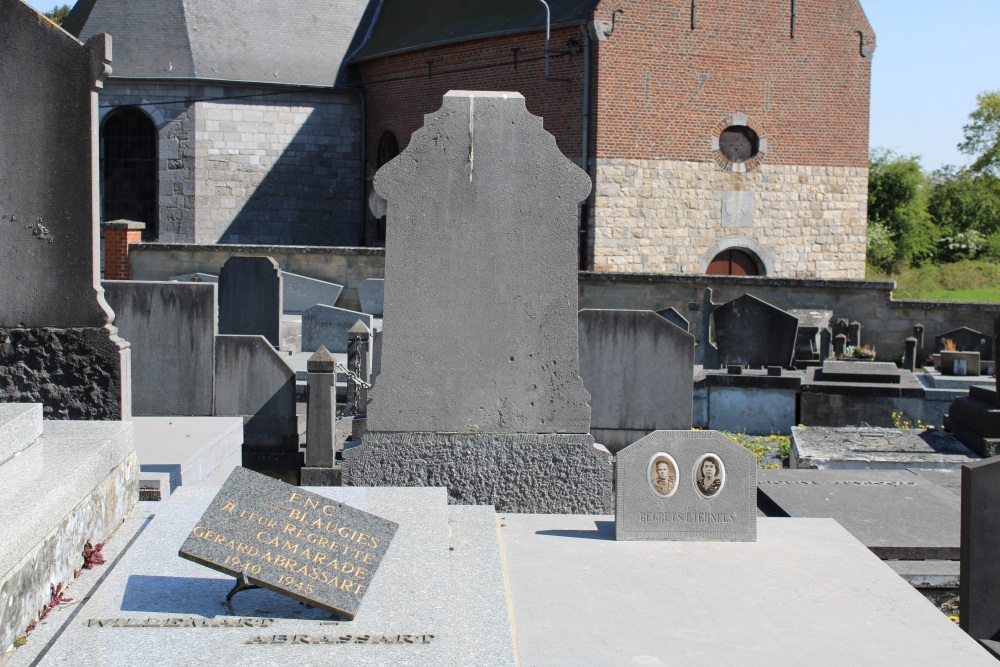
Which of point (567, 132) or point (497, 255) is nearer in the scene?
point (497, 255)

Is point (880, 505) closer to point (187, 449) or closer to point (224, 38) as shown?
point (187, 449)

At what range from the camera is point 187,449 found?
5.91 m

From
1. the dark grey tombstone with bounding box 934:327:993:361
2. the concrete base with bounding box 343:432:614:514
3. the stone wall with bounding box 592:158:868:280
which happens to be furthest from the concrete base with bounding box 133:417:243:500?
the stone wall with bounding box 592:158:868:280

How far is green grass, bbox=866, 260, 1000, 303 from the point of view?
102ft

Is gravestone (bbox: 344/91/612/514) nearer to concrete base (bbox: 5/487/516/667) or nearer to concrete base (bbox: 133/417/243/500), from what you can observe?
concrete base (bbox: 133/417/243/500)

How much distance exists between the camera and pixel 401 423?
5449 millimetres

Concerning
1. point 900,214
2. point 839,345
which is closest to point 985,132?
point 900,214

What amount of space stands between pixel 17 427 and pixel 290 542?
1.17m

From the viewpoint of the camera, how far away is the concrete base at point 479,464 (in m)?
5.44

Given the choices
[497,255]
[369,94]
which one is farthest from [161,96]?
[497,255]

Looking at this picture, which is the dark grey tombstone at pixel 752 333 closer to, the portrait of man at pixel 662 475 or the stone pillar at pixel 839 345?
the stone pillar at pixel 839 345

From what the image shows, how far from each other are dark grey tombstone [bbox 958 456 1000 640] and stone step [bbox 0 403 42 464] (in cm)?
367

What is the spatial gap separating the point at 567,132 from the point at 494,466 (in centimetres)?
1600

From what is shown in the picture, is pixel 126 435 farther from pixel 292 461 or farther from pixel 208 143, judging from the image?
pixel 208 143
